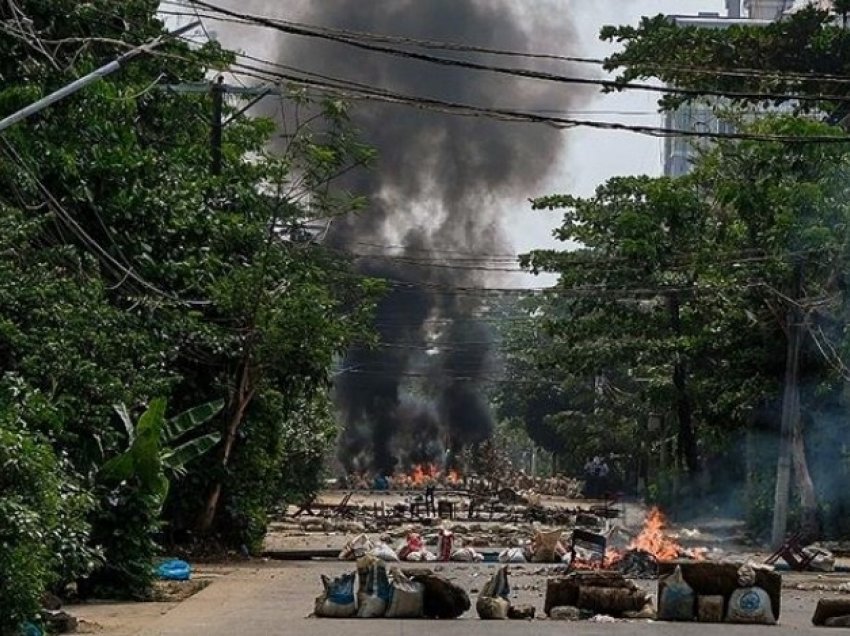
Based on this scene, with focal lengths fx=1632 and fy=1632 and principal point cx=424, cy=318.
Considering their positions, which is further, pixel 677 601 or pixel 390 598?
pixel 677 601

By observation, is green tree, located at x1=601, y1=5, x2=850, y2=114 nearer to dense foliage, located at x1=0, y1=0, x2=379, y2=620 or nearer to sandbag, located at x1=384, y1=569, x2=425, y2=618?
dense foliage, located at x1=0, y1=0, x2=379, y2=620

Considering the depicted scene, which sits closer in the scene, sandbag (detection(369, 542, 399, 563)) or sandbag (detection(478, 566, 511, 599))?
sandbag (detection(478, 566, 511, 599))

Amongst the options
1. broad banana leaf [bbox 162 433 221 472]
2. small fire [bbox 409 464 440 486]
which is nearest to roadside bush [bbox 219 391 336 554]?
broad banana leaf [bbox 162 433 221 472]

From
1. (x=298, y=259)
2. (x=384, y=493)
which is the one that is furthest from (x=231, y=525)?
(x=384, y=493)

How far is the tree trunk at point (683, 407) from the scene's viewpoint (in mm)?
45344

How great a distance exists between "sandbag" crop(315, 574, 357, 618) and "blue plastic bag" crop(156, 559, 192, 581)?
5988mm

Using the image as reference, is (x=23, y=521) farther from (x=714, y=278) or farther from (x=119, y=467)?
(x=714, y=278)

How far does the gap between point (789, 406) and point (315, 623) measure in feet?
64.7

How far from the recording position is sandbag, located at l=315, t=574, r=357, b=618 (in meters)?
20.1

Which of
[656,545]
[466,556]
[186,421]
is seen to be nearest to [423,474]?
[466,556]

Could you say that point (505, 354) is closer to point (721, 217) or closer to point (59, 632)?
point (721, 217)

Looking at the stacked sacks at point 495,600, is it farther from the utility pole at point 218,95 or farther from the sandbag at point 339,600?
the utility pole at point 218,95

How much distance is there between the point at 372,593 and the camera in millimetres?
20109

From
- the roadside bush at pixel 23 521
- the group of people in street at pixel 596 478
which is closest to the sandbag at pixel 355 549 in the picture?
the roadside bush at pixel 23 521
